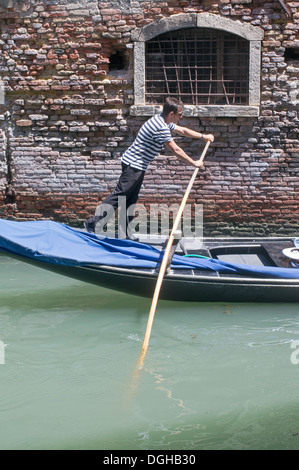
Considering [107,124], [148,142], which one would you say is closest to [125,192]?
[148,142]

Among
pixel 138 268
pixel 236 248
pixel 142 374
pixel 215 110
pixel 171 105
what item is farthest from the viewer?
pixel 215 110

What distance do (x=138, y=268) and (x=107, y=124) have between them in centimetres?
249

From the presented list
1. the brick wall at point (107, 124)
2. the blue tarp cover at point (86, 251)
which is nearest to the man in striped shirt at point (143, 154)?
the blue tarp cover at point (86, 251)

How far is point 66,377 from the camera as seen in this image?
3660 mm

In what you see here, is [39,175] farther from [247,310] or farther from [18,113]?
[247,310]

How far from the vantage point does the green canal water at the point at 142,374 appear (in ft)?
9.86

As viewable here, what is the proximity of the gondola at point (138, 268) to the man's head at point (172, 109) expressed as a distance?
1.10 metres

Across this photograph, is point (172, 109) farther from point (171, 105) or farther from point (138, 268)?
point (138, 268)

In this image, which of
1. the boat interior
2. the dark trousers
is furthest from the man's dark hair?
the boat interior

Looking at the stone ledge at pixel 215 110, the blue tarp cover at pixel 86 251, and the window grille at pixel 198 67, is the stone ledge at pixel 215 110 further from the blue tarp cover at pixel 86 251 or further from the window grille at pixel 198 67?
the blue tarp cover at pixel 86 251

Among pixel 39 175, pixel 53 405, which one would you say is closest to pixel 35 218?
pixel 39 175

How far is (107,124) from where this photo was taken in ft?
21.4

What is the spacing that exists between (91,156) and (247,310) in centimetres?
272

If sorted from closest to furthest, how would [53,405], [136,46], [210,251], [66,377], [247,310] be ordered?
[53,405] → [66,377] → [247,310] → [210,251] → [136,46]
